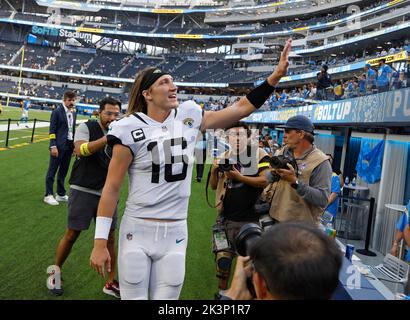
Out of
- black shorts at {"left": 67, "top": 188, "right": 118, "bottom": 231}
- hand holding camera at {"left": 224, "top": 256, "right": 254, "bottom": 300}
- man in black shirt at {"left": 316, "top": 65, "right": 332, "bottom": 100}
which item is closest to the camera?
hand holding camera at {"left": 224, "top": 256, "right": 254, "bottom": 300}

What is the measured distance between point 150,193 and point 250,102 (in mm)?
914

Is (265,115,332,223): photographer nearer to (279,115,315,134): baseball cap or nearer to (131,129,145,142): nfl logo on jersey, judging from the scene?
(279,115,315,134): baseball cap

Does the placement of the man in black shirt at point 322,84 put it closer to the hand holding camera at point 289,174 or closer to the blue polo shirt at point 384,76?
the blue polo shirt at point 384,76

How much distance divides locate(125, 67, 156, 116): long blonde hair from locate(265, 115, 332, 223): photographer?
1.43 m

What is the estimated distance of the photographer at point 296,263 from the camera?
1172 millimetres

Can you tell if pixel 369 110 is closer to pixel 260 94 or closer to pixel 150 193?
pixel 260 94

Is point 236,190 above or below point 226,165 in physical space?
below

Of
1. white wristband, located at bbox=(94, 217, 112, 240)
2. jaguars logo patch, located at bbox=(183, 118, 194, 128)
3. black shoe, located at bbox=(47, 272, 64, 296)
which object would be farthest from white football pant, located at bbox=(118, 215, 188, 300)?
black shoe, located at bbox=(47, 272, 64, 296)

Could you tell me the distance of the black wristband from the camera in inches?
103

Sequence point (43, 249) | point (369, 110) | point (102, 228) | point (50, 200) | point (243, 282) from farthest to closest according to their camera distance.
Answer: point (369, 110)
point (50, 200)
point (43, 249)
point (102, 228)
point (243, 282)

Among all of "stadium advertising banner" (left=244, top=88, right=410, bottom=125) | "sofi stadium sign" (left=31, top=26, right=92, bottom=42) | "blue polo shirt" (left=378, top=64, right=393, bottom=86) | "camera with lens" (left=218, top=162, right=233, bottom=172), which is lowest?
"camera with lens" (left=218, top=162, right=233, bottom=172)

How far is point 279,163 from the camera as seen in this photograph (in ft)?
11.5

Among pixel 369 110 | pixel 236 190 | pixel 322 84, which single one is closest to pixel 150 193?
pixel 236 190

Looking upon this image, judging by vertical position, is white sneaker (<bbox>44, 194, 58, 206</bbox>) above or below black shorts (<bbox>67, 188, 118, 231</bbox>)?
below
